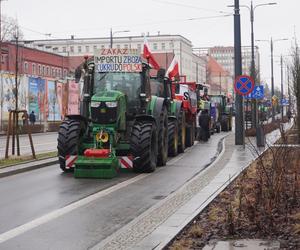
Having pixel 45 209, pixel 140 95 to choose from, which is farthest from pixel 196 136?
pixel 45 209

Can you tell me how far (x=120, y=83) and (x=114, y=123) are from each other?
1.75m

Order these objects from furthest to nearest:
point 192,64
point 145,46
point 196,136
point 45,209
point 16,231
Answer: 1. point 192,64
2. point 196,136
3. point 145,46
4. point 45,209
5. point 16,231

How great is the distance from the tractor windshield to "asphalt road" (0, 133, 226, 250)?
91.0 inches

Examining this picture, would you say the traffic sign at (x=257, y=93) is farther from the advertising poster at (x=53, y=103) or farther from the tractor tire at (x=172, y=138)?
the advertising poster at (x=53, y=103)

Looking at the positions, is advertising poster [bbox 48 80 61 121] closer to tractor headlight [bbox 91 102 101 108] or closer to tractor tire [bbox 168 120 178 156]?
tractor tire [bbox 168 120 178 156]

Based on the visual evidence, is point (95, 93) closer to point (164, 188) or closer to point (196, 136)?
point (164, 188)

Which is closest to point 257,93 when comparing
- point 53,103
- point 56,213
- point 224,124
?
point 224,124

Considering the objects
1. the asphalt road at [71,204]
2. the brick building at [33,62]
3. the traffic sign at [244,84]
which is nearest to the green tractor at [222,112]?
the traffic sign at [244,84]

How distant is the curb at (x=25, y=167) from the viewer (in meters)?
15.2

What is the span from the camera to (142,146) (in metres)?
15.2

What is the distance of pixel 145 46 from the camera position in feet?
72.2

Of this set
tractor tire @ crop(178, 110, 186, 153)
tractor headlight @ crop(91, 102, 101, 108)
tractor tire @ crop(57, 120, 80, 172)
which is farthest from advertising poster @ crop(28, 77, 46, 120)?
tractor headlight @ crop(91, 102, 101, 108)

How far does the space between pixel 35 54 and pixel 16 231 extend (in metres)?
71.3

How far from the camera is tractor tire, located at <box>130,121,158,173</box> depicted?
15.2 meters
